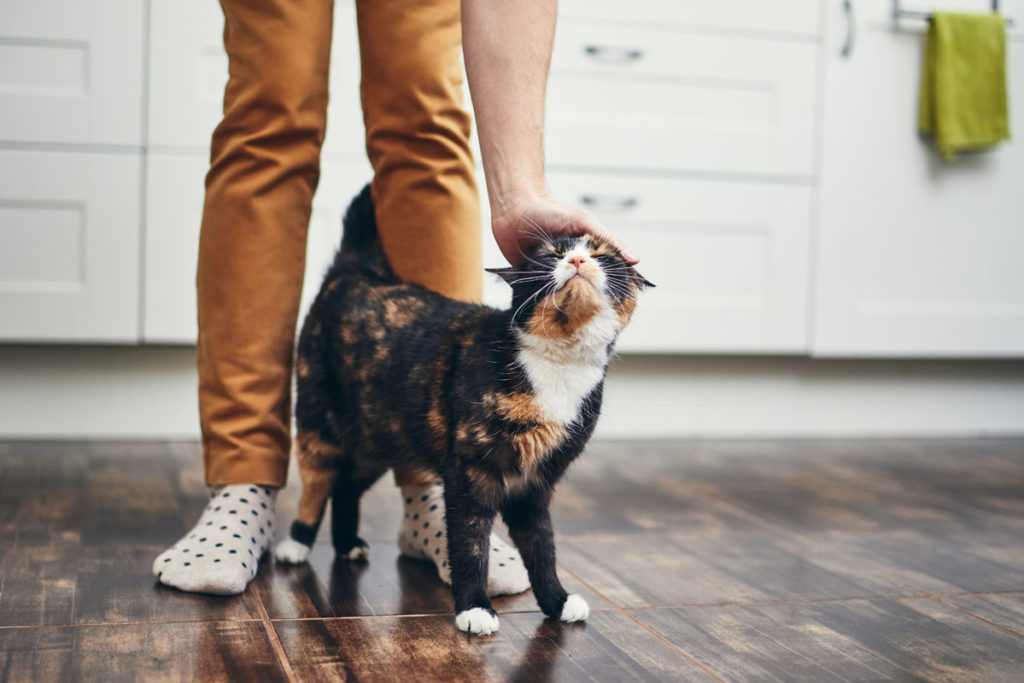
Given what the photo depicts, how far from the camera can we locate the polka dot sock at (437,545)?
1.19 metres

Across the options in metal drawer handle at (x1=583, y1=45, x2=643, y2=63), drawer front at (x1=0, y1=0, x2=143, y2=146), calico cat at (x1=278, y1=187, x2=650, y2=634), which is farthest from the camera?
metal drawer handle at (x1=583, y1=45, x2=643, y2=63)

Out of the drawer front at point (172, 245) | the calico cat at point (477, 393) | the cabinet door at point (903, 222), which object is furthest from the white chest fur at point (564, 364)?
the cabinet door at point (903, 222)

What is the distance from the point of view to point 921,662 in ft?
3.28

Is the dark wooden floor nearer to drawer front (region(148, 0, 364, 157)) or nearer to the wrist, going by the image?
the wrist

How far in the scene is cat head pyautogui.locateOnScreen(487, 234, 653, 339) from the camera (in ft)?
3.22

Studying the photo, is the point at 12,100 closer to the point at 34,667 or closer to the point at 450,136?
the point at 450,136

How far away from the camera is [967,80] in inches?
95.3

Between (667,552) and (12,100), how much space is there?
148 cm

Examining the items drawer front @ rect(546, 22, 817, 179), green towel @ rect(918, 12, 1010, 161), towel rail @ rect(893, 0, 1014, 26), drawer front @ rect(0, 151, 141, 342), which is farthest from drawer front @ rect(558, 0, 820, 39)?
drawer front @ rect(0, 151, 141, 342)

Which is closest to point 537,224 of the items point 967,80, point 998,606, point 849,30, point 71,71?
point 998,606

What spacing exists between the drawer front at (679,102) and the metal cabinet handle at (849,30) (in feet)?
0.24

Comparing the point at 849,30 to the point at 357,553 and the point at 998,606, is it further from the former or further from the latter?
the point at 357,553

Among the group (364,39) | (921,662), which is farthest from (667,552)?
(364,39)

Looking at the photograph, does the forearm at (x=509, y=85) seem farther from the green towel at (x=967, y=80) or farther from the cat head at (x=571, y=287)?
the green towel at (x=967, y=80)
